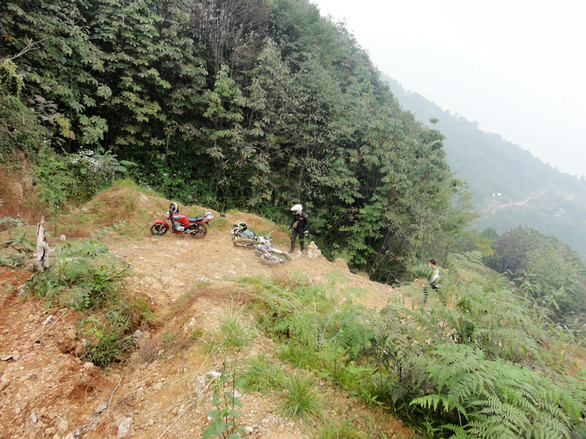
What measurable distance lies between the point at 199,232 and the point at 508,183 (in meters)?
135

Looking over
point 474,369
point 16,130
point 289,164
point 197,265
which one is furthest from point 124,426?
point 289,164

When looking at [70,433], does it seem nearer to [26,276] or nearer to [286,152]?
[26,276]

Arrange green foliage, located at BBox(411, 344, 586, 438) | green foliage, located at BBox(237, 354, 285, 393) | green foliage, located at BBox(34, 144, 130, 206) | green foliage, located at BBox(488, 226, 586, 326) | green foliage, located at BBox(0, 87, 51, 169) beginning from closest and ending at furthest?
green foliage, located at BBox(411, 344, 586, 438)
green foliage, located at BBox(237, 354, 285, 393)
green foliage, located at BBox(0, 87, 51, 169)
green foliage, located at BBox(34, 144, 130, 206)
green foliage, located at BBox(488, 226, 586, 326)

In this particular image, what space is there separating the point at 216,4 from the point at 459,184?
12.4 meters

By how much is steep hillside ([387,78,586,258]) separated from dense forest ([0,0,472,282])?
3193 inches

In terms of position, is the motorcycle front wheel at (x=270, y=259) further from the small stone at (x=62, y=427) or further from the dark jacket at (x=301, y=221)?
the small stone at (x=62, y=427)

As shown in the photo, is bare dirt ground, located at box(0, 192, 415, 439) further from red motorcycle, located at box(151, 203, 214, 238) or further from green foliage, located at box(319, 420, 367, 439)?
red motorcycle, located at box(151, 203, 214, 238)

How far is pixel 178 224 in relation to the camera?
7.97 m

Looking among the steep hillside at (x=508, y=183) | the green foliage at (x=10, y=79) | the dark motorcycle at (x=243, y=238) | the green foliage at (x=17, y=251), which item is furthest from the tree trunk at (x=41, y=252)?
the steep hillside at (x=508, y=183)

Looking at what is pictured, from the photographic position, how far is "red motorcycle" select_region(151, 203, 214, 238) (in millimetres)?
7746

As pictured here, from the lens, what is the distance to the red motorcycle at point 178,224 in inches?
305

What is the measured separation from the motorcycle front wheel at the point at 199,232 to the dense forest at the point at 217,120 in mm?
3355

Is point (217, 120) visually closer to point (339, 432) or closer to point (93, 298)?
point (93, 298)

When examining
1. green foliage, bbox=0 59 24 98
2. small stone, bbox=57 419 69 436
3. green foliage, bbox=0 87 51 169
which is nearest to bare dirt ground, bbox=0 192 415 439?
small stone, bbox=57 419 69 436
